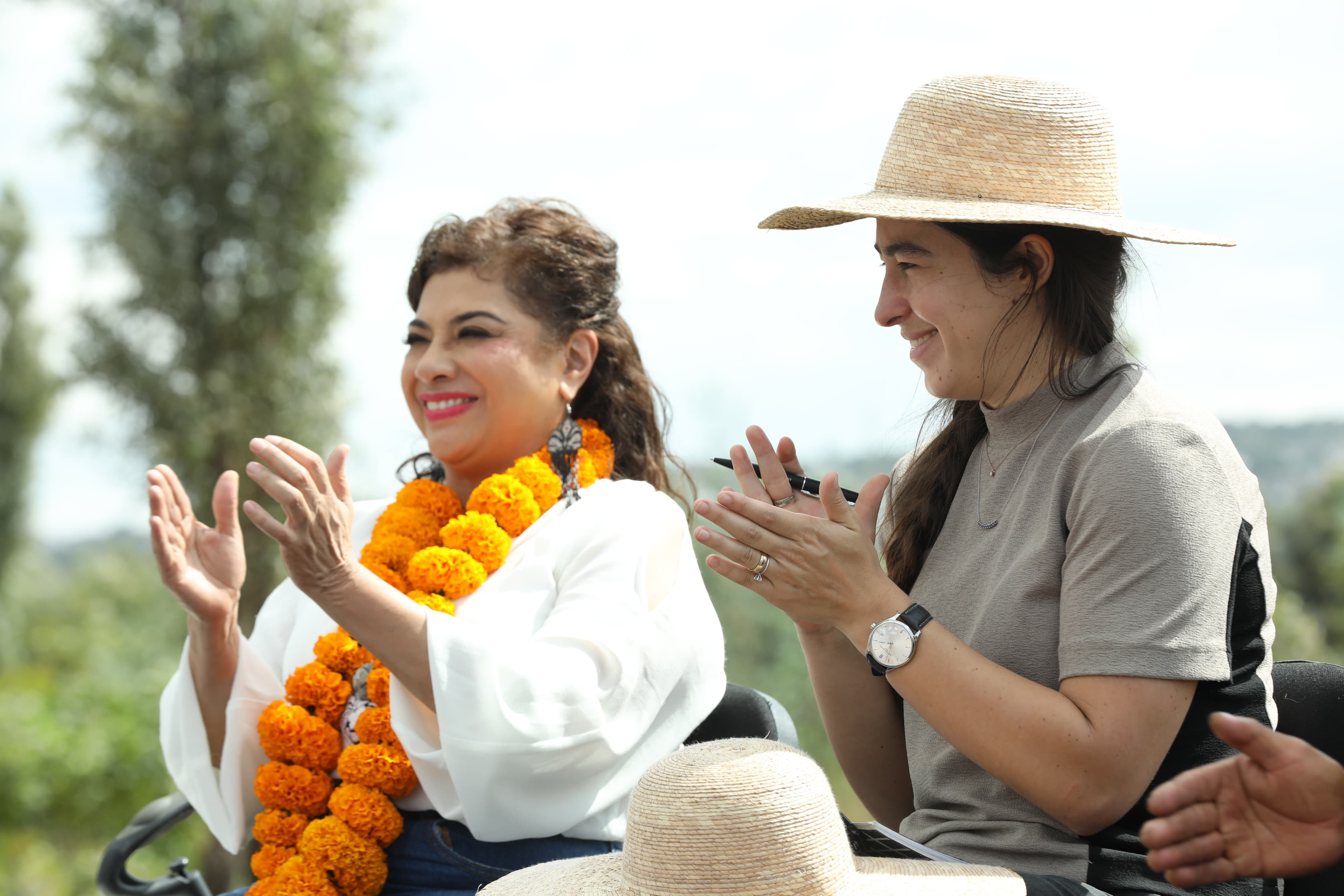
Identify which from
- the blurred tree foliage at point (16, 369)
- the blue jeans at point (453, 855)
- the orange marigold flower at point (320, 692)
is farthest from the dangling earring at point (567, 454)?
the blurred tree foliage at point (16, 369)

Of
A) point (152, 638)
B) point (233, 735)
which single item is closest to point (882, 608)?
point (233, 735)

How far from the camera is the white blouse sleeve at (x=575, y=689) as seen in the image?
7.29ft

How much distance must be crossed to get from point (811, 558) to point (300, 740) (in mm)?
1372

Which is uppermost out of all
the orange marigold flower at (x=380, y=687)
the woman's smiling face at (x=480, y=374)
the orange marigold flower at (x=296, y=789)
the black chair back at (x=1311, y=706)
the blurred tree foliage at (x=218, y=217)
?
the blurred tree foliage at (x=218, y=217)

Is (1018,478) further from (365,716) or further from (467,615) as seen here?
(365,716)

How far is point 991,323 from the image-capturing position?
6.59 ft

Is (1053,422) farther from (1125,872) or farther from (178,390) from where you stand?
(178,390)

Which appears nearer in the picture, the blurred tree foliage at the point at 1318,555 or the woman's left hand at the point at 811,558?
the woman's left hand at the point at 811,558

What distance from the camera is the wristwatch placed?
5.81ft

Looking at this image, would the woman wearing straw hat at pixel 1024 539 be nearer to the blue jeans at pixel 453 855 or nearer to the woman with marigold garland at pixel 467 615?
the woman with marigold garland at pixel 467 615

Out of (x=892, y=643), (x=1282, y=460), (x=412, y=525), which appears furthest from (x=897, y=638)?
(x=1282, y=460)

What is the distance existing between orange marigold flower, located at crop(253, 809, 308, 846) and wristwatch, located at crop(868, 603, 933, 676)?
144 centimetres

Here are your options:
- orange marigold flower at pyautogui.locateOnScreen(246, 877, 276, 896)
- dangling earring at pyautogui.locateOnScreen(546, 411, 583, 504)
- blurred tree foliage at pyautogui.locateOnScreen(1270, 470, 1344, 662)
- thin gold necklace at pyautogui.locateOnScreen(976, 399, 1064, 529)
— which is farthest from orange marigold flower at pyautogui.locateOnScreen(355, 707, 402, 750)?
blurred tree foliage at pyautogui.locateOnScreen(1270, 470, 1344, 662)

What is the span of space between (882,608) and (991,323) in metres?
0.58
